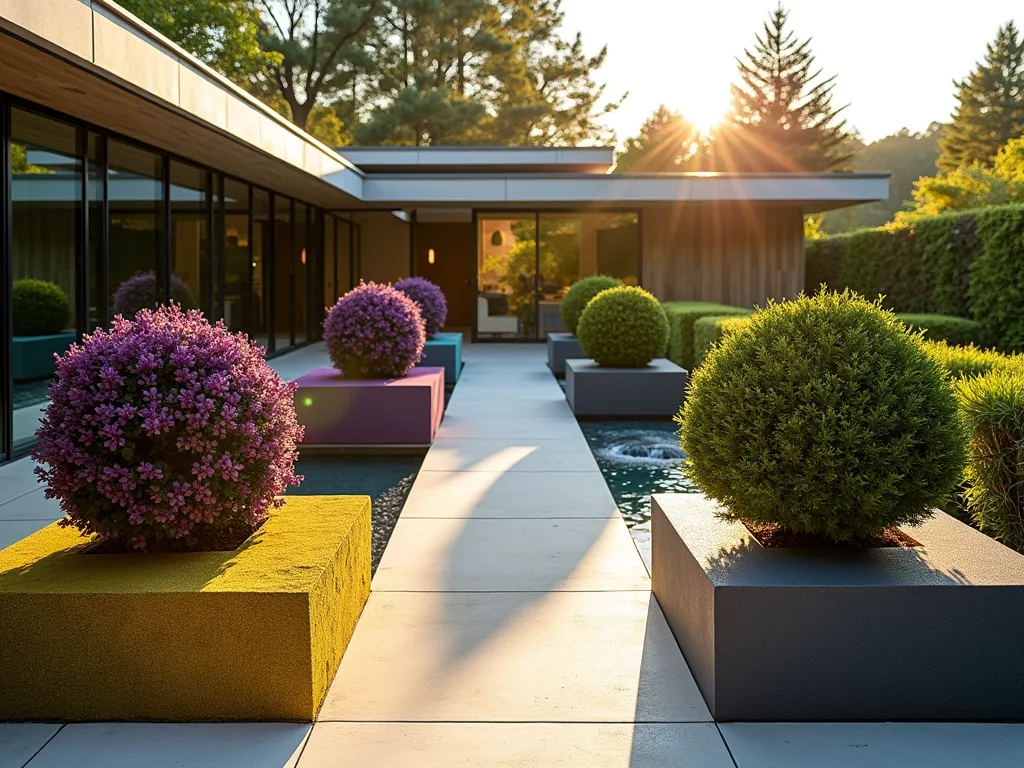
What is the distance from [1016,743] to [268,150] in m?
10.8

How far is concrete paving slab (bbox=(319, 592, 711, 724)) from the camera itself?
3.38m

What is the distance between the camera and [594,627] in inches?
164

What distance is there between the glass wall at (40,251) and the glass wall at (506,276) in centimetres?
1286

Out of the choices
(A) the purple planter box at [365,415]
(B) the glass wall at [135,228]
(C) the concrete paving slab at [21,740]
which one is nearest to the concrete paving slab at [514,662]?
(C) the concrete paving slab at [21,740]

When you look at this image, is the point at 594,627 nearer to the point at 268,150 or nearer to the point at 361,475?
the point at 361,475

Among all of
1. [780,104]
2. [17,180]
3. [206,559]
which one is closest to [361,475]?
[17,180]

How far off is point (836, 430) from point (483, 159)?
76.2 feet

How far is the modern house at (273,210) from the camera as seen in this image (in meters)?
8.03

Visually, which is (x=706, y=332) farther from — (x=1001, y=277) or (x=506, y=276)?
(x=506, y=276)

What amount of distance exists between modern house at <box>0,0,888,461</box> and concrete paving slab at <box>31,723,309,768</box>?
4.22 meters

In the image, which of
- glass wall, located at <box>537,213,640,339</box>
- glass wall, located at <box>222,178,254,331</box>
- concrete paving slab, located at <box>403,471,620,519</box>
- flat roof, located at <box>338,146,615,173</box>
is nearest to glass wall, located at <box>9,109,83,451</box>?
concrete paving slab, located at <box>403,471,620,519</box>

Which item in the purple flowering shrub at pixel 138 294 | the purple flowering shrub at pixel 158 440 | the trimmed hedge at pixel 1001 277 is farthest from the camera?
the trimmed hedge at pixel 1001 277

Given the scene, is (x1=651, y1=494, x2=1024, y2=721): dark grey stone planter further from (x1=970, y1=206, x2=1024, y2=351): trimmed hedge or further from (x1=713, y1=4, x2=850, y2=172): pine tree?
(x1=713, y1=4, x2=850, y2=172): pine tree

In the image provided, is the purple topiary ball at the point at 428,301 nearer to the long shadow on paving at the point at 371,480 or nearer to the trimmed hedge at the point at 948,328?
the trimmed hedge at the point at 948,328
